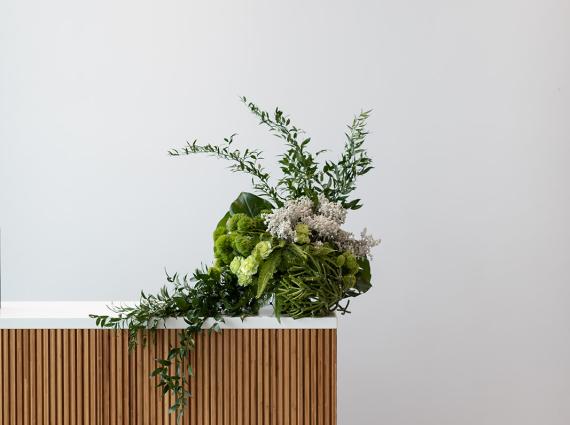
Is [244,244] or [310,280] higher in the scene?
[244,244]

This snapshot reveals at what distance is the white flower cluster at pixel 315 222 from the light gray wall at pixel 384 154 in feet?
6.20

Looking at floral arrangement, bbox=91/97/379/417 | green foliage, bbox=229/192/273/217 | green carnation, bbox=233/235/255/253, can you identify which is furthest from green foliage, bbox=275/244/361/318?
green foliage, bbox=229/192/273/217

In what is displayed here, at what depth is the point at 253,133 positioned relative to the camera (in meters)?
4.10

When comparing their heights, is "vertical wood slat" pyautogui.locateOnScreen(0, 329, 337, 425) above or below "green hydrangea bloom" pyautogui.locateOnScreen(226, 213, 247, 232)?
below

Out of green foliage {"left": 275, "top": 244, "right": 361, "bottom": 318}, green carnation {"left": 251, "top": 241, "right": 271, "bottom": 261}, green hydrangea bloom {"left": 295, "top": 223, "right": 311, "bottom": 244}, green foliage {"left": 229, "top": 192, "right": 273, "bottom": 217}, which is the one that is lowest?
green foliage {"left": 275, "top": 244, "right": 361, "bottom": 318}

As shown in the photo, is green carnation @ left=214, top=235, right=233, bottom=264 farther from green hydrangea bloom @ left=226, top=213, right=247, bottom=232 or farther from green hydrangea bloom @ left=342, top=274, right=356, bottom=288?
green hydrangea bloom @ left=342, top=274, right=356, bottom=288

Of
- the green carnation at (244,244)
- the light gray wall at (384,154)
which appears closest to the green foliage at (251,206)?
the green carnation at (244,244)

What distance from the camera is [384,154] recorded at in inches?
159

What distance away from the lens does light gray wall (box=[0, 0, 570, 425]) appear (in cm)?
400

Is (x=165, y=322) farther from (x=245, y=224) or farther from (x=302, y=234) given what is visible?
(x=302, y=234)

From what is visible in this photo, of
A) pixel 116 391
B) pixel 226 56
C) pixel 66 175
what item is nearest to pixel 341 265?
pixel 116 391

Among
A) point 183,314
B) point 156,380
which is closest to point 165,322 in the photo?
point 183,314

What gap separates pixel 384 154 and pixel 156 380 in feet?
7.60

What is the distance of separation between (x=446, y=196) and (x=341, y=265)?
209 cm
